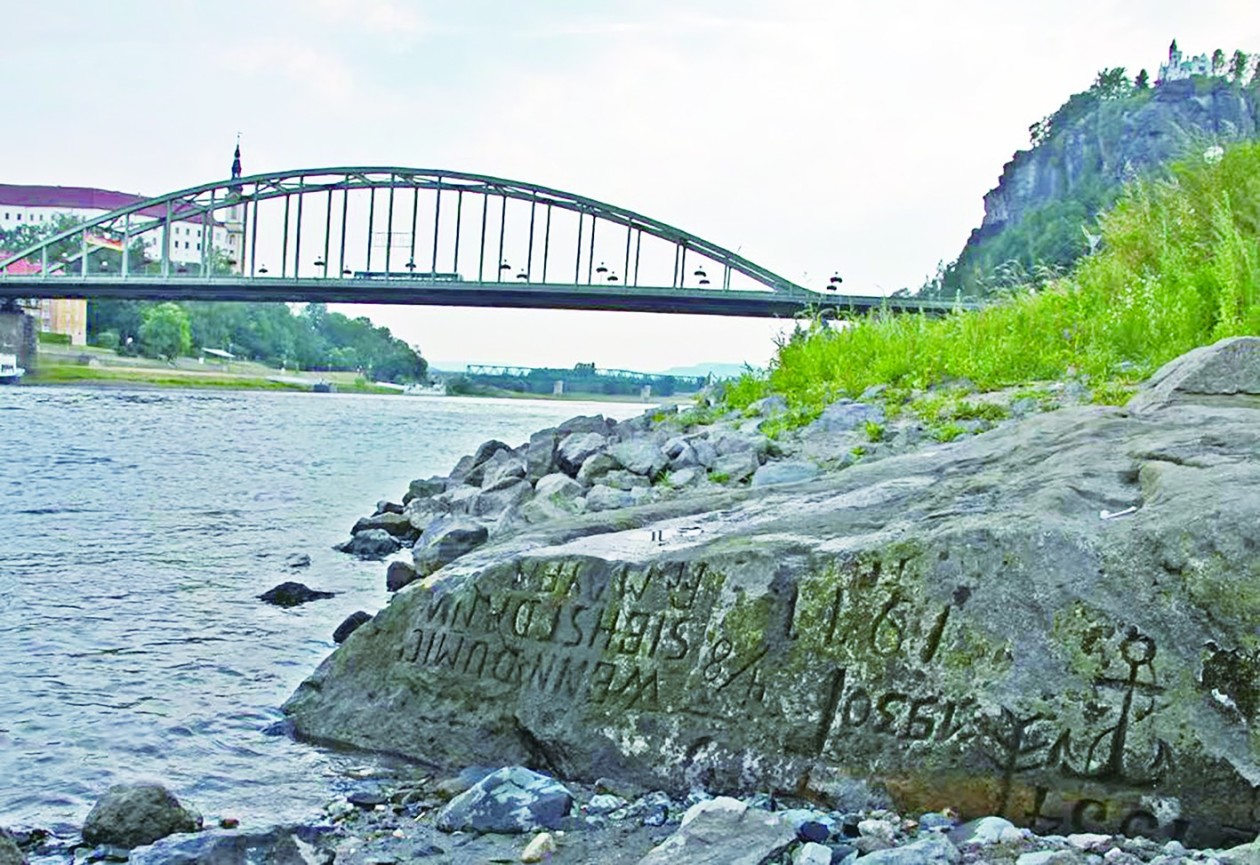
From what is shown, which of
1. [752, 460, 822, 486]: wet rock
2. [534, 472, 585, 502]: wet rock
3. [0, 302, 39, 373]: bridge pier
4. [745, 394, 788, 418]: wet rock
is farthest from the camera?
[0, 302, 39, 373]: bridge pier

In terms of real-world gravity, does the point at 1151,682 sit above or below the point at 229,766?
above

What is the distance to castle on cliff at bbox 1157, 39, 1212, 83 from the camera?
576ft

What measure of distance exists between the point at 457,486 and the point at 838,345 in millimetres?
5779

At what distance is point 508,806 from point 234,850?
989mm

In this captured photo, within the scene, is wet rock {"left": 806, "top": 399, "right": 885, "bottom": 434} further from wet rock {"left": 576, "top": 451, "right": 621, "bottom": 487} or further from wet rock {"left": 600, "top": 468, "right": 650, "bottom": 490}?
wet rock {"left": 576, "top": 451, "right": 621, "bottom": 487}

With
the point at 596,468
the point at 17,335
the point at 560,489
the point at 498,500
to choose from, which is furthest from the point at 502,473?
the point at 17,335

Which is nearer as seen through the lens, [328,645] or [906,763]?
[906,763]

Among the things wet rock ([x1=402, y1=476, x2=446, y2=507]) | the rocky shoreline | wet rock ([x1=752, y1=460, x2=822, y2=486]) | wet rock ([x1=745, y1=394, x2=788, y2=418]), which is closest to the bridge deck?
wet rock ([x1=402, y1=476, x2=446, y2=507])

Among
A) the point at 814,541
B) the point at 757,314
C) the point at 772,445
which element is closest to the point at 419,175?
the point at 757,314

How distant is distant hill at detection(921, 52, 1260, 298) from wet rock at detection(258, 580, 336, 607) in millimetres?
110185

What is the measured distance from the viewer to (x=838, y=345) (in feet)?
45.8

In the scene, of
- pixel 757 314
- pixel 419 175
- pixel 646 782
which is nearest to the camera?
pixel 646 782

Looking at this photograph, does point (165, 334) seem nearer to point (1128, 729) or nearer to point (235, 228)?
point (235, 228)

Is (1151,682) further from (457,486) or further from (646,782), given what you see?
(457,486)
